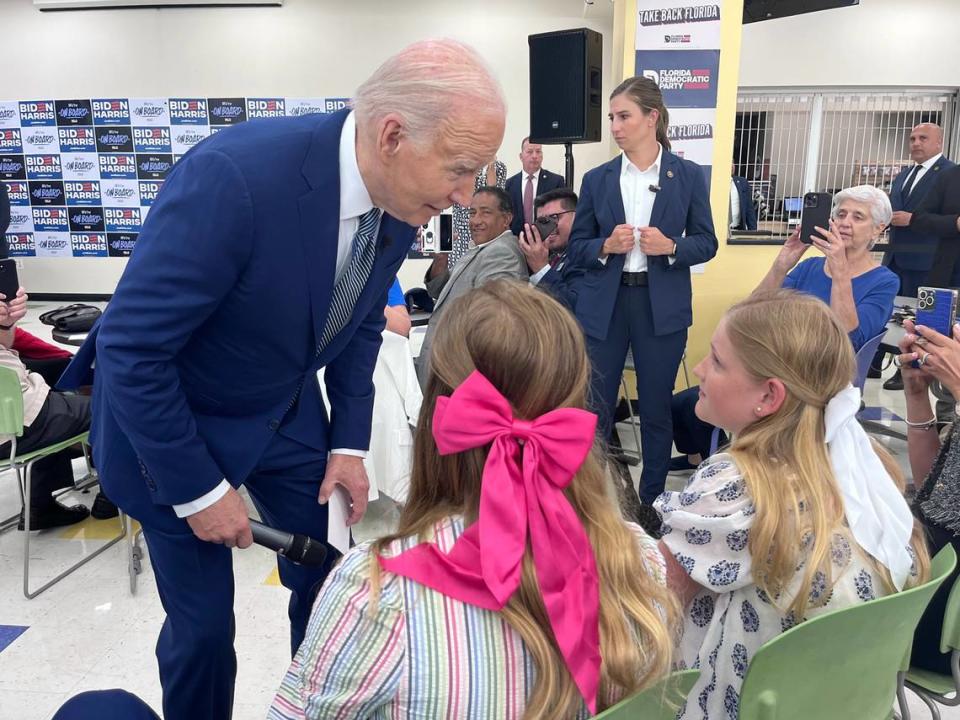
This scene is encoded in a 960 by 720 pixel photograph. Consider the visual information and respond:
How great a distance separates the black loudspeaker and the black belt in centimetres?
129

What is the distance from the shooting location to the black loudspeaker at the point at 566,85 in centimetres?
402

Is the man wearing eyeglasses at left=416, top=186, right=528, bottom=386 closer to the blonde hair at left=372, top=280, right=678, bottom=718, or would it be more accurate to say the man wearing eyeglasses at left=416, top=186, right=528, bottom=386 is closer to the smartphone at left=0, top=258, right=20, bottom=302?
the smartphone at left=0, top=258, right=20, bottom=302

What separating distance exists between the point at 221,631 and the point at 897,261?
537cm

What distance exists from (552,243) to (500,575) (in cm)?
306

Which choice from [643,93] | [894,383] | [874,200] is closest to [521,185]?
[894,383]

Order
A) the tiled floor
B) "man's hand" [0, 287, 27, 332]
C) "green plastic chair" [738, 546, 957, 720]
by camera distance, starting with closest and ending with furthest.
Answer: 1. "green plastic chair" [738, 546, 957, 720]
2. the tiled floor
3. "man's hand" [0, 287, 27, 332]

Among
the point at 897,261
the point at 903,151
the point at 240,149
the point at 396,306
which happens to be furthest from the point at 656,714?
the point at 903,151

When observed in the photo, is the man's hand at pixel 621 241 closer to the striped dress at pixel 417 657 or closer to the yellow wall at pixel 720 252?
the yellow wall at pixel 720 252

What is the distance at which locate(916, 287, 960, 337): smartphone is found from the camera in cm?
204

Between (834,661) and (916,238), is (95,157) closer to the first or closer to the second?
(916,238)

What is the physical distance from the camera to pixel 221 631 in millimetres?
1422

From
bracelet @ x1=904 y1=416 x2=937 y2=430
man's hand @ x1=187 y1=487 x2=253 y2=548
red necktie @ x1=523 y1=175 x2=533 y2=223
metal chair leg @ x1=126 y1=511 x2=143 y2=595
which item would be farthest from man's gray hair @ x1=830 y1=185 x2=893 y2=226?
red necktie @ x1=523 y1=175 x2=533 y2=223

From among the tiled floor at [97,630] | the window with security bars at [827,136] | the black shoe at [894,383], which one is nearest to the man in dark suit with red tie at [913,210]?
the black shoe at [894,383]

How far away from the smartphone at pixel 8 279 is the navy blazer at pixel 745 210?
4.73 metres
